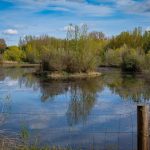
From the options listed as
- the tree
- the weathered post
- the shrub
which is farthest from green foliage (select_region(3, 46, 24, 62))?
the weathered post

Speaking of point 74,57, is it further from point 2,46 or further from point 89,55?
point 2,46

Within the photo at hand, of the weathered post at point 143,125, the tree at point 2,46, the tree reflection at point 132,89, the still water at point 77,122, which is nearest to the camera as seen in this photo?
the weathered post at point 143,125

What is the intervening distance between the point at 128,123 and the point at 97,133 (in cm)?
173

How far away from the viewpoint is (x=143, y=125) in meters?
5.06

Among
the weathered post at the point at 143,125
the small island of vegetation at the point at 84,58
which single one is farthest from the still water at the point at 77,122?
the small island of vegetation at the point at 84,58

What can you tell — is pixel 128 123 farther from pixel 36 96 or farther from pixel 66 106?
pixel 36 96

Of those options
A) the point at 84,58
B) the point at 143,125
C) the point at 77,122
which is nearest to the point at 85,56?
the point at 84,58

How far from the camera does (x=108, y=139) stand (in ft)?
30.3

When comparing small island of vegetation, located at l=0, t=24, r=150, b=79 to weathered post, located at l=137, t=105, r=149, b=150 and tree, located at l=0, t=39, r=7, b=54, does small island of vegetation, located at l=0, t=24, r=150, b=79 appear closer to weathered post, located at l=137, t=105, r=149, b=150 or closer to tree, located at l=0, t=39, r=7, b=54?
weathered post, located at l=137, t=105, r=149, b=150

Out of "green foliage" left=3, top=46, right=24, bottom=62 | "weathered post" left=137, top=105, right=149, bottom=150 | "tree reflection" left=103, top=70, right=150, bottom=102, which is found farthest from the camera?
"green foliage" left=3, top=46, right=24, bottom=62

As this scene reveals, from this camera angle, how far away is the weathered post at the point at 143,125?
198 inches

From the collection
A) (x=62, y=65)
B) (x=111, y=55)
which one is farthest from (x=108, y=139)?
(x=111, y=55)

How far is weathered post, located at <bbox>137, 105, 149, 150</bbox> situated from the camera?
5020 mm

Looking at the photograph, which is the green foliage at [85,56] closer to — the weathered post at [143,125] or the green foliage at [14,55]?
the green foliage at [14,55]
